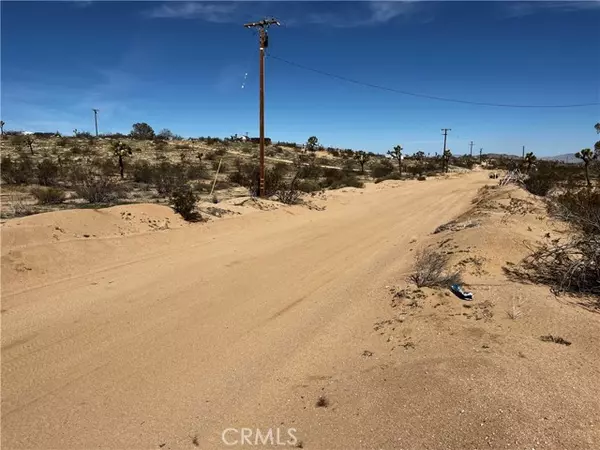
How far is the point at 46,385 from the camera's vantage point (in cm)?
475

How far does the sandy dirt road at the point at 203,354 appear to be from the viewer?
3951mm

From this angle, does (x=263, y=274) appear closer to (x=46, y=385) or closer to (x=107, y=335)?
(x=107, y=335)

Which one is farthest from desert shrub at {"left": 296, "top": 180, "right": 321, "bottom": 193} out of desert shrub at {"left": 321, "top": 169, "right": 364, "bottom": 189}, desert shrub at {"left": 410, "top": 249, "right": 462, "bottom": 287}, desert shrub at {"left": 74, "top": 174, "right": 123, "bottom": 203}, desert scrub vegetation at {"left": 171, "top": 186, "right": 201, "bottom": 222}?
desert shrub at {"left": 410, "top": 249, "right": 462, "bottom": 287}

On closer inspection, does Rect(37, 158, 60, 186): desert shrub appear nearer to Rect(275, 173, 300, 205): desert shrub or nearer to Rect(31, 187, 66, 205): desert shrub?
Rect(31, 187, 66, 205): desert shrub

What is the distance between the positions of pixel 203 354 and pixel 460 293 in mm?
3897

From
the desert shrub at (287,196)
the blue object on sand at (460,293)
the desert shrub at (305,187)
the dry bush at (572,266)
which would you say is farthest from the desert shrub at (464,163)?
the blue object on sand at (460,293)

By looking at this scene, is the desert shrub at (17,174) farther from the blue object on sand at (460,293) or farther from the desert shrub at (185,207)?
the blue object on sand at (460,293)


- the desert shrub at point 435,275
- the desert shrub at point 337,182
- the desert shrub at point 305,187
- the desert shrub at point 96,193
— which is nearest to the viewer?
the desert shrub at point 435,275

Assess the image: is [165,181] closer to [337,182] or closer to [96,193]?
[96,193]

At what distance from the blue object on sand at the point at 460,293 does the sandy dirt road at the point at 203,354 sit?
120cm

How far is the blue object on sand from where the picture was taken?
639 centimetres

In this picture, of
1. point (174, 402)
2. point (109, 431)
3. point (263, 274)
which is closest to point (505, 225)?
point (263, 274)

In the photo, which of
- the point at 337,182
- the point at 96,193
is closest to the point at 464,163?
the point at 337,182

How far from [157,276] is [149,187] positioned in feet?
50.0
